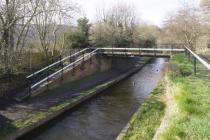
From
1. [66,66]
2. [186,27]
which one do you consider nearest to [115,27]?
[186,27]

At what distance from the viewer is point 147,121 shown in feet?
34.5

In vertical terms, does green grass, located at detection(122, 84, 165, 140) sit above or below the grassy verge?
above

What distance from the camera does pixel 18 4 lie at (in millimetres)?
18578

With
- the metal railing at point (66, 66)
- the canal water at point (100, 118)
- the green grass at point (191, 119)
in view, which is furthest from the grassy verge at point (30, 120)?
the green grass at point (191, 119)

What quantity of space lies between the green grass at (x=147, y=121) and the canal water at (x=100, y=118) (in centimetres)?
121

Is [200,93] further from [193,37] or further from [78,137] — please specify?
[193,37]

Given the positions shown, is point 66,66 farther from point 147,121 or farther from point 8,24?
point 147,121

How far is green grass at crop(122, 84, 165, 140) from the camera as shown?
913 cm

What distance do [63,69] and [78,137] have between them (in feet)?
33.3

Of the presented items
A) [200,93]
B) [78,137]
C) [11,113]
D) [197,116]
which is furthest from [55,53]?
[197,116]

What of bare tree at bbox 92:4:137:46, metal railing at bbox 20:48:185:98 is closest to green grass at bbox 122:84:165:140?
metal railing at bbox 20:48:185:98

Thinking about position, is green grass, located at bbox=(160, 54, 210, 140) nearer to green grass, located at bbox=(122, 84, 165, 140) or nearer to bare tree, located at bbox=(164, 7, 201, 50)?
green grass, located at bbox=(122, 84, 165, 140)

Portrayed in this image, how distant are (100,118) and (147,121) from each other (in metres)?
4.08

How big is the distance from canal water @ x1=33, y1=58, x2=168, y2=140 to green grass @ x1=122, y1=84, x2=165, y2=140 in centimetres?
121
